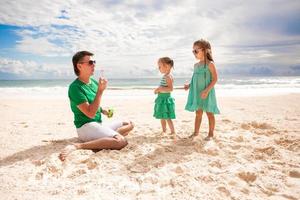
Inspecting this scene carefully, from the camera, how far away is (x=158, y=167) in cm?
324

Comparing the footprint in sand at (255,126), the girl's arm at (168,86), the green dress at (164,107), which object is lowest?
the footprint in sand at (255,126)

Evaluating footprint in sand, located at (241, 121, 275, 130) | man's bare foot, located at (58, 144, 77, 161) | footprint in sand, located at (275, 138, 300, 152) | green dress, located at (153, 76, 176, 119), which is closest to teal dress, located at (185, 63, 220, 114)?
green dress, located at (153, 76, 176, 119)

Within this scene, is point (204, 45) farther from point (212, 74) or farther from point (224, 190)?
point (224, 190)

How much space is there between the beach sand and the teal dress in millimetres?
547

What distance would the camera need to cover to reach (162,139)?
454 cm

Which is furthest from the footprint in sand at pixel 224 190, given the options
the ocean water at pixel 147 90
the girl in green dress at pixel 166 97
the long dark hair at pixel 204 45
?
the ocean water at pixel 147 90

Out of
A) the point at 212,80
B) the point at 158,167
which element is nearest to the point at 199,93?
the point at 212,80

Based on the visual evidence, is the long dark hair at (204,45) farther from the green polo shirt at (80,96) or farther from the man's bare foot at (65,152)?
the man's bare foot at (65,152)

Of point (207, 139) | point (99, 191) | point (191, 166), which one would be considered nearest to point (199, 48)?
point (207, 139)

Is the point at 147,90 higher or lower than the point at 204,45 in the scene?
lower

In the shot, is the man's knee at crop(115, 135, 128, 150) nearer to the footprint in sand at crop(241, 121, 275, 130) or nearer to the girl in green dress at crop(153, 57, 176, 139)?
the girl in green dress at crop(153, 57, 176, 139)

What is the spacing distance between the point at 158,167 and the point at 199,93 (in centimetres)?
187

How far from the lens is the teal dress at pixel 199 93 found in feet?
14.9

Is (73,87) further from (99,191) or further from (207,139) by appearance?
(207,139)
